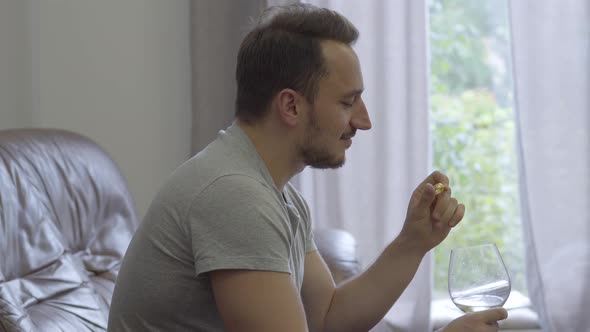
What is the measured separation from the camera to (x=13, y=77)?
120 inches

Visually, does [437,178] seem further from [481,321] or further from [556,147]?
[556,147]

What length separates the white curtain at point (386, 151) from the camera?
2998 millimetres

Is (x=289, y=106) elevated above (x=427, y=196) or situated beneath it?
elevated above

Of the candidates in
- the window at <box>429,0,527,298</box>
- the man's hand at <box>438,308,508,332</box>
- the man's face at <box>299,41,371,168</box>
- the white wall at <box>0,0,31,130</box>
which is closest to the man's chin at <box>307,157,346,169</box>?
the man's face at <box>299,41,371,168</box>

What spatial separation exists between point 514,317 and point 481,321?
1.88 metres

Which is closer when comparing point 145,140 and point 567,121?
point 567,121

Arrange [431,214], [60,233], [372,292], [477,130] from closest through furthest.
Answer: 1. [431,214]
2. [372,292]
3. [60,233]
4. [477,130]

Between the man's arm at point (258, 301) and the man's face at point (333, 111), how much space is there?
28cm

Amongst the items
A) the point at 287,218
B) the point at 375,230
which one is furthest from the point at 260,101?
the point at 375,230

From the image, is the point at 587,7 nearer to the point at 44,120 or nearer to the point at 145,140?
the point at 145,140

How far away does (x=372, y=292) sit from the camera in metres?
1.70

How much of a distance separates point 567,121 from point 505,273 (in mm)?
1791

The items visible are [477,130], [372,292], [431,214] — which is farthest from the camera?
[477,130]

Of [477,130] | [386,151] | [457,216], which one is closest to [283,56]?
[457,216]
